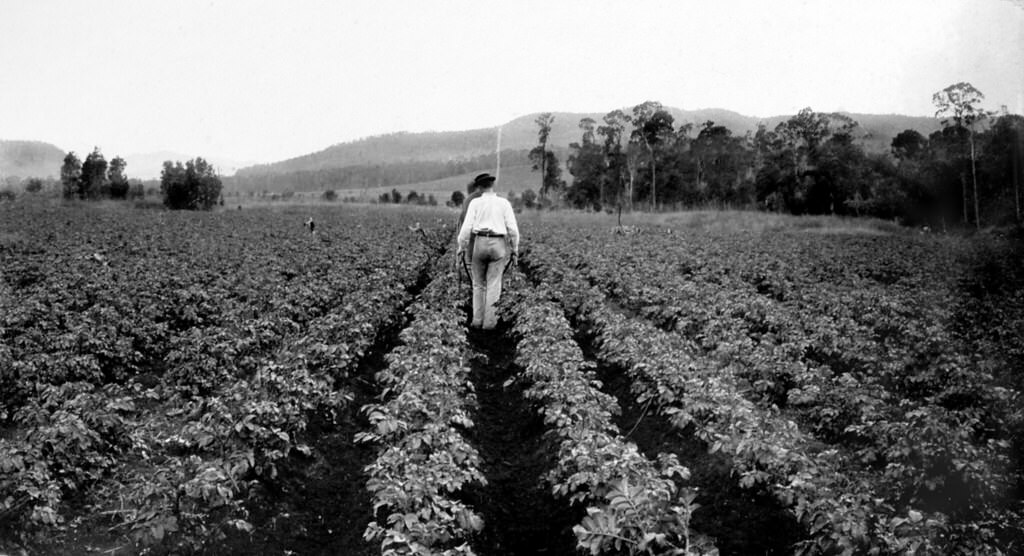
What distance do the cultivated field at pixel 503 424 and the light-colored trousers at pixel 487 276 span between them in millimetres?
499

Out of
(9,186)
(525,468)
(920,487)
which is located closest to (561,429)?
(525,468)

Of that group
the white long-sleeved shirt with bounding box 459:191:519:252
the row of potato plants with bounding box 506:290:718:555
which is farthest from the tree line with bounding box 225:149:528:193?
the row of potato plants with bounding box 506:290:718:555

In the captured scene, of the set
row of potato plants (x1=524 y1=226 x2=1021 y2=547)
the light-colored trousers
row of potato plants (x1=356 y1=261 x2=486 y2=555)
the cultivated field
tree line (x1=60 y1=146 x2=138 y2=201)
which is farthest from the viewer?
tree line (x1=60 y1=146 x2=138 y2=201)

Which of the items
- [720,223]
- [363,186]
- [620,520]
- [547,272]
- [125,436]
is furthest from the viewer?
[363,186]

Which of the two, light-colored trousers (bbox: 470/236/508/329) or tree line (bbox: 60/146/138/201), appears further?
tree line (bbox: 60/146/138/201)

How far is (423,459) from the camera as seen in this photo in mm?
5145

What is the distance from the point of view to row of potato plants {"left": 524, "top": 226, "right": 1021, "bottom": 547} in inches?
193

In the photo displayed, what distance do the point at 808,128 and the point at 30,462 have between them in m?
73.8

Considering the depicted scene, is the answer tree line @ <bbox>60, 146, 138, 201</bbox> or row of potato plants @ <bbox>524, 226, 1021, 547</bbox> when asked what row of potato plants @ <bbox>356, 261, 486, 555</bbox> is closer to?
row of potato plants @ <bbox>524, 226, 1021, 547</bbox>

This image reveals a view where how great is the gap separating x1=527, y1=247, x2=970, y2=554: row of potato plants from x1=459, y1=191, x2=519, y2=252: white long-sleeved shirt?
2.74 metres

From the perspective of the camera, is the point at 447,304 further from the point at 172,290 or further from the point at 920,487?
the point at 920,487

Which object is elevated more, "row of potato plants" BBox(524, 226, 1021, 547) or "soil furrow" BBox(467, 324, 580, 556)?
"row of potato plants" BBox(524, 226, 1021, 547)

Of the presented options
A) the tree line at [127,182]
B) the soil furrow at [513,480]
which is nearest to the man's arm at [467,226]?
the soil furrow at [513,480]

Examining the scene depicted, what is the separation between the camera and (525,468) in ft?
22.2
